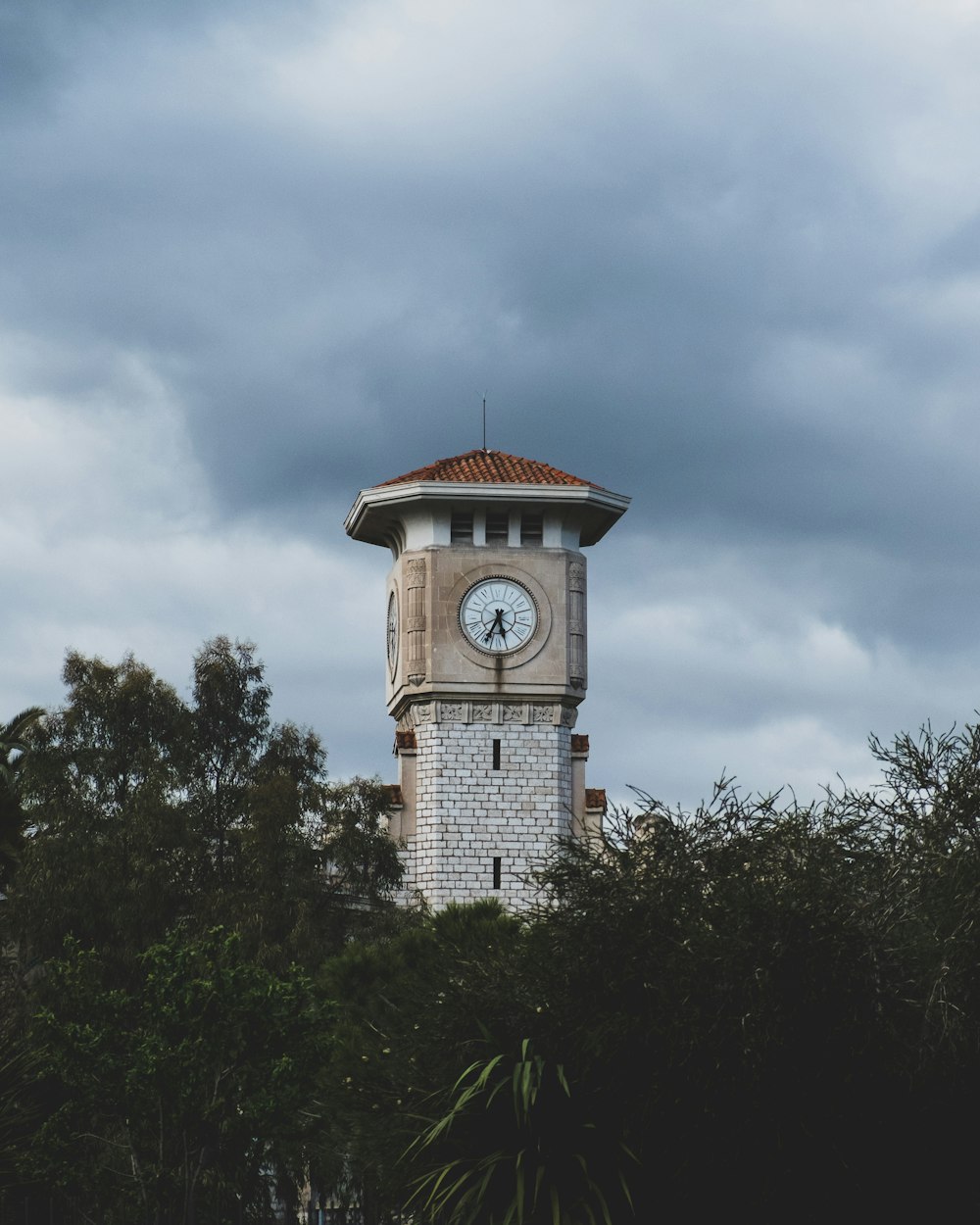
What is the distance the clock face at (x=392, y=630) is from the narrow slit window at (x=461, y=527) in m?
2.99

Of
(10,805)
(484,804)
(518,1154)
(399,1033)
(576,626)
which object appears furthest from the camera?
(576,626)

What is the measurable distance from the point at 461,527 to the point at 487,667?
4460 millimetres

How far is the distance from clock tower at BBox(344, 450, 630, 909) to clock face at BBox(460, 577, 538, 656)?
0.10 feet

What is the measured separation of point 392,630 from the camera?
69.0m

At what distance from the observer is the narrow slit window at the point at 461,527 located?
217 ft

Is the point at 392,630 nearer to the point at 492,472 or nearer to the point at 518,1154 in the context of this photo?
the point at 492,472

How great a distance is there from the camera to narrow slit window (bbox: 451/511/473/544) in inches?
2603

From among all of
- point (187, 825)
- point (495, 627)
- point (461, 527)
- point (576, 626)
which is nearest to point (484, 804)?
point (495, 627)

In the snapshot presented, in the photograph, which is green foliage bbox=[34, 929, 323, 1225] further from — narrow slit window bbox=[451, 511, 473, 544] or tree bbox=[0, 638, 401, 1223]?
narrow slit window bbox=[451, 511, 473, 544]

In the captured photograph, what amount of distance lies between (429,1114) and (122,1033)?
661cm

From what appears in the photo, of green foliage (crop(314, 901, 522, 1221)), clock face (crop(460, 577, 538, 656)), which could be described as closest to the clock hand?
clock face (crop(460, 577, 538, 656))

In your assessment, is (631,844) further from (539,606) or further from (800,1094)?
(539,606)

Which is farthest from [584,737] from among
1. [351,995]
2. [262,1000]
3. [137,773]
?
[262,1000]

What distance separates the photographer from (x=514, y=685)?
65.4m
